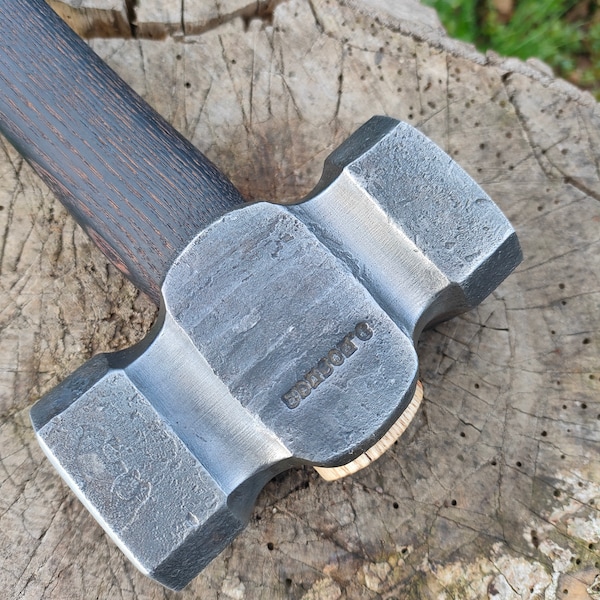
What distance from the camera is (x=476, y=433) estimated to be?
4.37ft

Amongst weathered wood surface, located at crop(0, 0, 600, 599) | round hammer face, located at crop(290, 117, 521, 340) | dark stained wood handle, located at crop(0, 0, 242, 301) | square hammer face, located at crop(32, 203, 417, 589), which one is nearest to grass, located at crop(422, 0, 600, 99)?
weathered wood surface, located at crop(0, 0, 600, 599)

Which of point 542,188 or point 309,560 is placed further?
point 542,188

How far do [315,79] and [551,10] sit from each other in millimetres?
1578

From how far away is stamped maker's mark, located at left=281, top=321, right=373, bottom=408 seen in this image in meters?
1.04

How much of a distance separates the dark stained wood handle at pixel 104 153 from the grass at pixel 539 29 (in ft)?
5.50

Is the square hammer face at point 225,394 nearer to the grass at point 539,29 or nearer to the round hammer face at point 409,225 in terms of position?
the round hammer face at point 409,225

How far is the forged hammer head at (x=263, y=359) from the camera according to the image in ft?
3.38

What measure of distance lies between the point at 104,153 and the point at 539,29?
210 centimetres

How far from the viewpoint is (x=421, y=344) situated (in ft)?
4.55

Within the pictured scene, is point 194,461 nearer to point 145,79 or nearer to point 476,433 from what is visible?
point 476,433

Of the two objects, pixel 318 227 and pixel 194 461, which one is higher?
pixel 318 227

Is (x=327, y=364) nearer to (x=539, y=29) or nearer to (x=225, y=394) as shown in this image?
(x=225, y=394)

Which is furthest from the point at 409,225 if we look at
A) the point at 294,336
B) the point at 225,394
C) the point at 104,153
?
the point at 104,153

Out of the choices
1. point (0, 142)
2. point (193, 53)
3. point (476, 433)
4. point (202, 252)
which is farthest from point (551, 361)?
point (0, 142)
